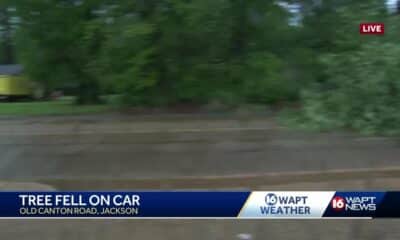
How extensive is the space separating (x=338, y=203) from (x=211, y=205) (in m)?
1.01

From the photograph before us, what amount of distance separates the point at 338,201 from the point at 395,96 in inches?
216

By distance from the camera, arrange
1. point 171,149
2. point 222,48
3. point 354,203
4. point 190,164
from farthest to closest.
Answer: point 222,48 → point 171,149 → point 190,164 → point 354,203

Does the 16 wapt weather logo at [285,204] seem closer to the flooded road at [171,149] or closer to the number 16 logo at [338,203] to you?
the number 16 logo at [338,203]

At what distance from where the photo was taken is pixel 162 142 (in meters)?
9.98

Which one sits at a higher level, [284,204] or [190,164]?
[190,164]

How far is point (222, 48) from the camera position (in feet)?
37.1

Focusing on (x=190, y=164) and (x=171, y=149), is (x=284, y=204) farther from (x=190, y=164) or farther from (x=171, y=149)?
(x=171, y=149)

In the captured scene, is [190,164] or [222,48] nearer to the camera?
[190,164]

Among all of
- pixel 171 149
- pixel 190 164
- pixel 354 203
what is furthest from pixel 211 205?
pixel 171 149

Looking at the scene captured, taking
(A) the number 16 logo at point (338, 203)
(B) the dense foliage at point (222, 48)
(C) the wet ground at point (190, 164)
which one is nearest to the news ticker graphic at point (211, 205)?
(A) the number 16 logo at point (338, 203)

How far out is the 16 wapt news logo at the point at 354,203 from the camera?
5.01 meters

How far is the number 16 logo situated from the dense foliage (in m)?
5.25

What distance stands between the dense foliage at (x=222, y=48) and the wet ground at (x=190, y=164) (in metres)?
0.62
